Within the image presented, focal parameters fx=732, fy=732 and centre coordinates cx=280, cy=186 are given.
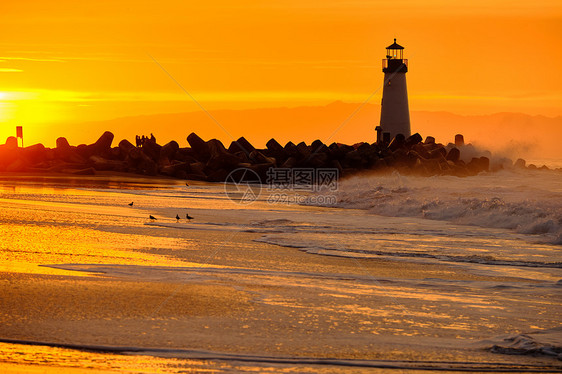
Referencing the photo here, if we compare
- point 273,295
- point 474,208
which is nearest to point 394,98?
point 474,208

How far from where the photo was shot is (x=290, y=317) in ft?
19.9

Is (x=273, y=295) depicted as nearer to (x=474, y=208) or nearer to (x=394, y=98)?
(x=474, y=208)

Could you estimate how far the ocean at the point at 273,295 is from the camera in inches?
196

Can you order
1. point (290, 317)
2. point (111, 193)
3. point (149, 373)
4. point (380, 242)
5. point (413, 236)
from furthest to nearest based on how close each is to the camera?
point (111, 193) < point (413, 236) < point (380, 242) < point (290, 317) < point (149, 373)

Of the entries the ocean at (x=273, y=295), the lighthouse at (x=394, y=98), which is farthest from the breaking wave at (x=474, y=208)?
the lighthouse at (x=394, y=98)

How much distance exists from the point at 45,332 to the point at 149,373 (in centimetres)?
119

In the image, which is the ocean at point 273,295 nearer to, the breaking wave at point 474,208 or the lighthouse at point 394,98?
the breaking wave at point 474,208

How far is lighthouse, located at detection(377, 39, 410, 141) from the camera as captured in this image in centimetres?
4656

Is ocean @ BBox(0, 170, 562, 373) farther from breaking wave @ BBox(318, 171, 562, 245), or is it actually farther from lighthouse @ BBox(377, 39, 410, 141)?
lighthouse @ BBox(377, 39, 410, 141)

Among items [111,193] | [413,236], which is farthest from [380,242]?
[111,193]

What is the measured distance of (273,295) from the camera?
22.8 ft

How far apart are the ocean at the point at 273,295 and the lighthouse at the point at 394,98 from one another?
108 feet

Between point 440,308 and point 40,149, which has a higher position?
point 40,149

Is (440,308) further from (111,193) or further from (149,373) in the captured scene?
(111,193)
